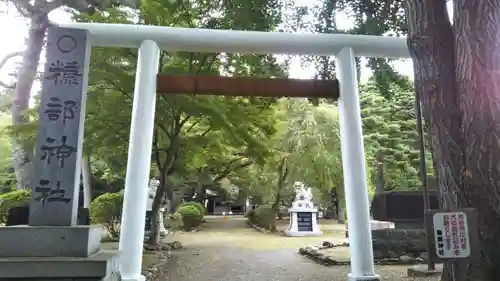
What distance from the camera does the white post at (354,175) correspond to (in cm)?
564

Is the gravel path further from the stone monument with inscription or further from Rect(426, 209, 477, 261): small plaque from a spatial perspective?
Rect(426, 209, 477, 261): small plaque

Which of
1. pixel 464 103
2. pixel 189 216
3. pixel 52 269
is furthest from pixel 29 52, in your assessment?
pixel 464 103

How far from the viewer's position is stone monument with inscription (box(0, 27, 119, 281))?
3.43 meters

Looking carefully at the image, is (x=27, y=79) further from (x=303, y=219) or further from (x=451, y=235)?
(x=451, y=235)

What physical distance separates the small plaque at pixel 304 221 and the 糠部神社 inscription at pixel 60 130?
1317 centimetres

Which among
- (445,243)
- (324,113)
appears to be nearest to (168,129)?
(324,113)

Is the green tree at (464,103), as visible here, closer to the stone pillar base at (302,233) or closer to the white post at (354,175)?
the white post at (354,175)

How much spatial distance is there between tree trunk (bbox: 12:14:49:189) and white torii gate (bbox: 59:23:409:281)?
22.3 ft

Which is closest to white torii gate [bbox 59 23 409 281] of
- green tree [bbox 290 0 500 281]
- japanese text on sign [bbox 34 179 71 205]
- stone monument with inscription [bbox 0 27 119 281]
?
stone monument with inscription [bbox 0 27 119 281]

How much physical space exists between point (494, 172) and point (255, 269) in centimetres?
551

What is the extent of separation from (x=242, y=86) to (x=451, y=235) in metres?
3.68

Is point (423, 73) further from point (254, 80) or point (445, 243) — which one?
point (254, 80)

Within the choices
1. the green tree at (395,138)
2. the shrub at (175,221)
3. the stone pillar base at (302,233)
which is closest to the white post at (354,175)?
the green tree at (395,138)

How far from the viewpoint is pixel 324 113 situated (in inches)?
580
